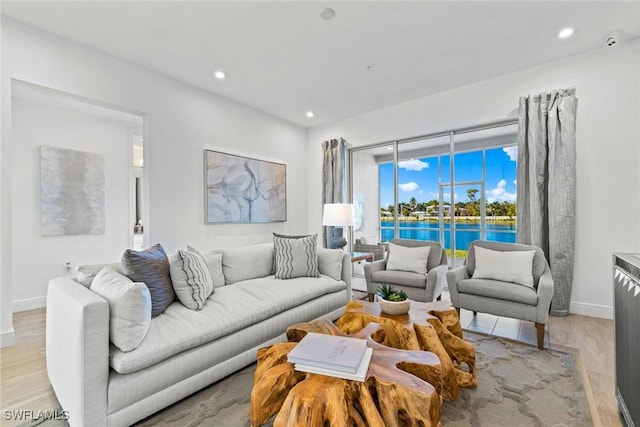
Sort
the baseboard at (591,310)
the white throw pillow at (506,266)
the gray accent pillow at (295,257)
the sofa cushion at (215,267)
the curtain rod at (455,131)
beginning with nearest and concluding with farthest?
the sofa cushion at (215,267), the white throw pillow at (506,266), the gray accent pillow at (295,257), the baseboard at (591,310), the curtain rod at (455,131)

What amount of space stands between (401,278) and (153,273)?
2447 millimetres

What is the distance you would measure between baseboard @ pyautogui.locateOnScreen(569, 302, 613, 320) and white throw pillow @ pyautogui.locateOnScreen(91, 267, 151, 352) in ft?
13.7

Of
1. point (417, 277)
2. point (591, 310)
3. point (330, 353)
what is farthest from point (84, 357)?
point (591, 310)

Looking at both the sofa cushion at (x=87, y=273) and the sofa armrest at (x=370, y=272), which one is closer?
the sofa cushion at (x=87, y=273)

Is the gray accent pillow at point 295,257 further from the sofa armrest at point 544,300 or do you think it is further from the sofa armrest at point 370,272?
the sofa armrest at point 544,300

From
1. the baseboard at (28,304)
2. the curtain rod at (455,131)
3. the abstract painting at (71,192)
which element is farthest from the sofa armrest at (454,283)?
the baseboard at (28,304)

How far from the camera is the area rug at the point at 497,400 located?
156cm

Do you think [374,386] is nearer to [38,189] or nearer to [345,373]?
[345,373]

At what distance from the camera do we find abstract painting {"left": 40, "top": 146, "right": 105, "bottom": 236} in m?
3.69

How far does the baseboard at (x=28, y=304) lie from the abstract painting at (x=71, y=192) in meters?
0.80

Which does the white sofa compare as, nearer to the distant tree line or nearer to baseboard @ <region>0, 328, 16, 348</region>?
baseboard @ <region>0, 328, 16, 348</region>

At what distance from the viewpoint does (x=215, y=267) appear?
268 centimetres

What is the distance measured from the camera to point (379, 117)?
492cm

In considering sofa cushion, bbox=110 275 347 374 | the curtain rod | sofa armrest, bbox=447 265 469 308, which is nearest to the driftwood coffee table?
sofa cushion, bbox=110 275 347 374
